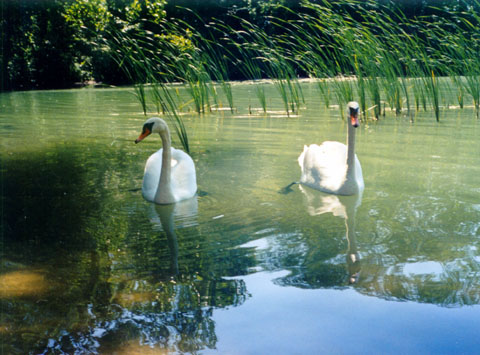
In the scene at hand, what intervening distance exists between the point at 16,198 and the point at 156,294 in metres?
2.92

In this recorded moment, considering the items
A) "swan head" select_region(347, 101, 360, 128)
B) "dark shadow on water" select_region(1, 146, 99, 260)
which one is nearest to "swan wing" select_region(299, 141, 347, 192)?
"swan head" select_region(347, 101, 360, 128)

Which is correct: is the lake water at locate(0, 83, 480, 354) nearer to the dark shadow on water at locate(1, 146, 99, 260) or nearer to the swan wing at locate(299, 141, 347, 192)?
the dark shadow on water at locate(1, 146, 99, 260)

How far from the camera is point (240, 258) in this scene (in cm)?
445

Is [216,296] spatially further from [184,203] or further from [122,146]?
[122,146]

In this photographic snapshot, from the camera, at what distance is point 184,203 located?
6188mm

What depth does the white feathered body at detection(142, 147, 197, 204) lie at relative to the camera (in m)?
6.29

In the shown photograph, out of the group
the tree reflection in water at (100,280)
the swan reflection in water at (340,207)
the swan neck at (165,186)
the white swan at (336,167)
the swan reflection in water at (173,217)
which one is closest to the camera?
the tree reflection in water at (100,280)

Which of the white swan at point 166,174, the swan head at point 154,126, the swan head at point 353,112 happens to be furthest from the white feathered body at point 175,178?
the swan head at point 353,112

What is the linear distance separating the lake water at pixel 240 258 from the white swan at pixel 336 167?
0.15 meters

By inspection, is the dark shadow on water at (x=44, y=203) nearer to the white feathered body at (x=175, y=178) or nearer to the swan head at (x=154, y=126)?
the white feathered body at (x=175, y=178)

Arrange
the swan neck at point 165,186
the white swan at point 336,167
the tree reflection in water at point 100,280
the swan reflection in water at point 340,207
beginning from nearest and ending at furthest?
the tree reflection in water at point 100,280 → the swan reflection in water at point 340,207 → the swan neck at point 165,186 → the white swan at point 336,167

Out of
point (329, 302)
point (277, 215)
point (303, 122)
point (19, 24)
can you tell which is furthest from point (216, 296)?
point (19, 24)

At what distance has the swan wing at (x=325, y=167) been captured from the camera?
665 centimetres

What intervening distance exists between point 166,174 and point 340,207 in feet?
6.08
